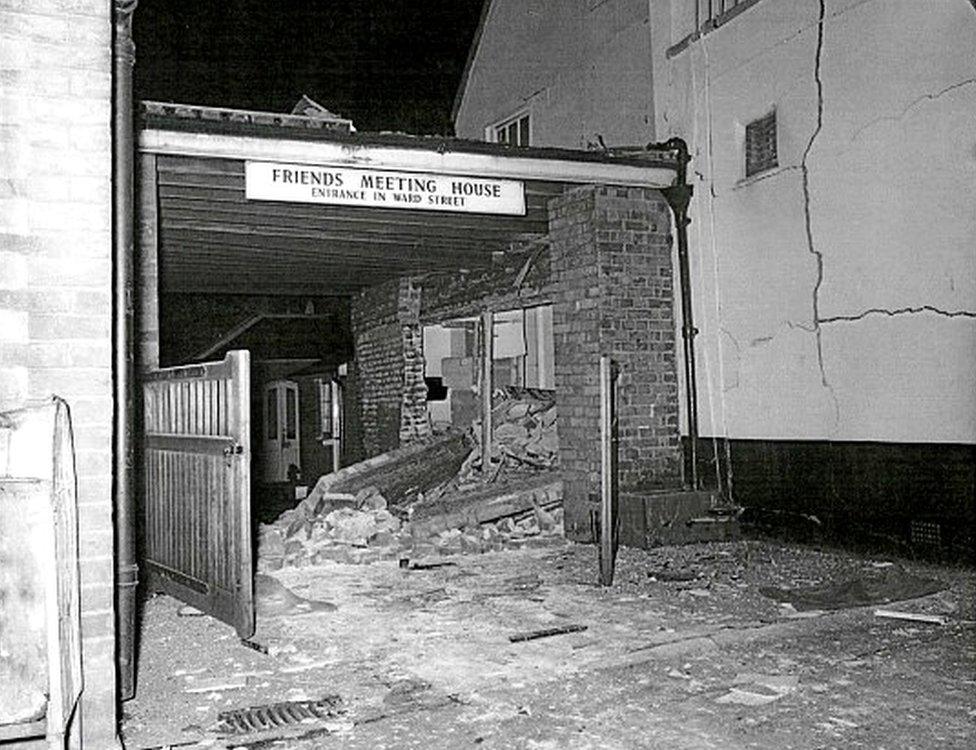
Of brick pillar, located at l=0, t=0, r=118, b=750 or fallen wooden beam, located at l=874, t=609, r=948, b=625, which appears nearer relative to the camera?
brick pillar, located at l=0, t=0, r=118, b=750

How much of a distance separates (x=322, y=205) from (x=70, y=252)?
456cm

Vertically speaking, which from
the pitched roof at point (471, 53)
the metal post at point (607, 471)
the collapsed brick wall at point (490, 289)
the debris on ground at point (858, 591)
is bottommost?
the debris on ground at point (858, 591)

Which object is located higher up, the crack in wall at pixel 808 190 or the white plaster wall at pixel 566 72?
the white plaster wall at pixel 566 72

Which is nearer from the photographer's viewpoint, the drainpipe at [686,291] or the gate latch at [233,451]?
the gate latch at [233,451]

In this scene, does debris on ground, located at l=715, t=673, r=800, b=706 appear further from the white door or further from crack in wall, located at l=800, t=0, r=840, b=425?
the white door

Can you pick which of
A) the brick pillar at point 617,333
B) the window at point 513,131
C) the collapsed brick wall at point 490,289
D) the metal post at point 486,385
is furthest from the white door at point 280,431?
the brick pillar at point 617,333

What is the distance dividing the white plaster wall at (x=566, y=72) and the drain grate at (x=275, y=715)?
6819mm

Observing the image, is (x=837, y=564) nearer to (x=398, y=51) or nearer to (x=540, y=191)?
(x=540, y=191)

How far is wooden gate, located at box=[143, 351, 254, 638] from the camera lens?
17.1 ft

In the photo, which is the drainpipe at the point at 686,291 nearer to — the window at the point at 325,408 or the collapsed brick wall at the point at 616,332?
the collapsed brick wall at the point at 616,332

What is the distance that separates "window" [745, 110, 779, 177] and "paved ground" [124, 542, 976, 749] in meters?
3.52

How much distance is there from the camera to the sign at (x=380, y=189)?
7539 millimetres

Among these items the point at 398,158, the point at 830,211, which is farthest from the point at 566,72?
the point at 830,211

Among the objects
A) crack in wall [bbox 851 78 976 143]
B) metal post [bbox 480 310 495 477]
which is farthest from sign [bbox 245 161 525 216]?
metal post [bbox 480 310 495 477]
